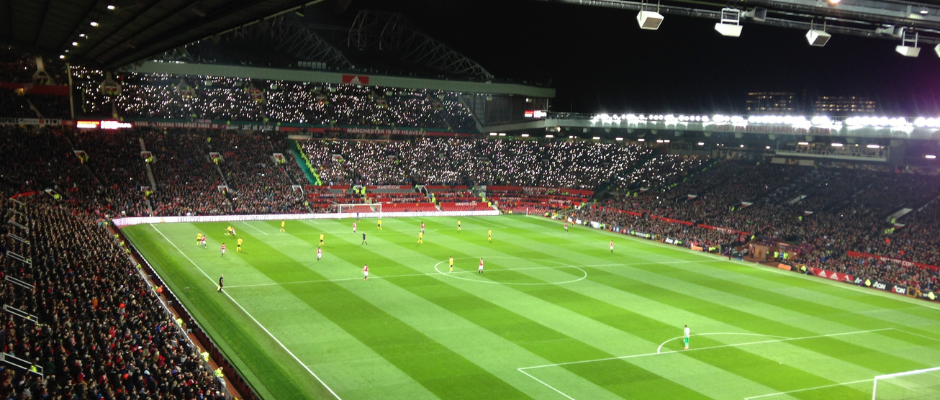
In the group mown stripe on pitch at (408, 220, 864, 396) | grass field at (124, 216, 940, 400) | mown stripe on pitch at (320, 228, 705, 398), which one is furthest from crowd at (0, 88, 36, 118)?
mown stripe on pitch at (408, 220, 864, 396)

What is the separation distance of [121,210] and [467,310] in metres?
35.8

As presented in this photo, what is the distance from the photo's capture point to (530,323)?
95.1 feet

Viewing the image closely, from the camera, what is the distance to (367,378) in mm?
21750

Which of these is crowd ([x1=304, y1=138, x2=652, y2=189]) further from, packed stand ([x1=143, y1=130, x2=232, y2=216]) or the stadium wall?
packed stand ([x1=143, y1=130, x2=232, y2=216])

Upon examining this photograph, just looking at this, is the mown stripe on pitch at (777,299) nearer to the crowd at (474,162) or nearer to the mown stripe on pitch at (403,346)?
the mown stripe on pitch at (403,346)

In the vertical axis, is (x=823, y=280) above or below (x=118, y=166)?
below

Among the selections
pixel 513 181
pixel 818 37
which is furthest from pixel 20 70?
pixel 818 37

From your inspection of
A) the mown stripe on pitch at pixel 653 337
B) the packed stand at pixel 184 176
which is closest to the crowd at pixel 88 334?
the mown stripe on pitch at pixel 653 337

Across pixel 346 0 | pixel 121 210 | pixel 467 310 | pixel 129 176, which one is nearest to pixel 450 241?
pixel 467 310

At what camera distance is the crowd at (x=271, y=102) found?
7738 centimetres

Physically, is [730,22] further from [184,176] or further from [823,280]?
[184,176]

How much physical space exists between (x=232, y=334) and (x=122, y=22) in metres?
11.9

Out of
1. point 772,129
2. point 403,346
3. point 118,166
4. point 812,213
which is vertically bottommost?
point 403,346

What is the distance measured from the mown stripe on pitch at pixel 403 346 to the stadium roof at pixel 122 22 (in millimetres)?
11853
